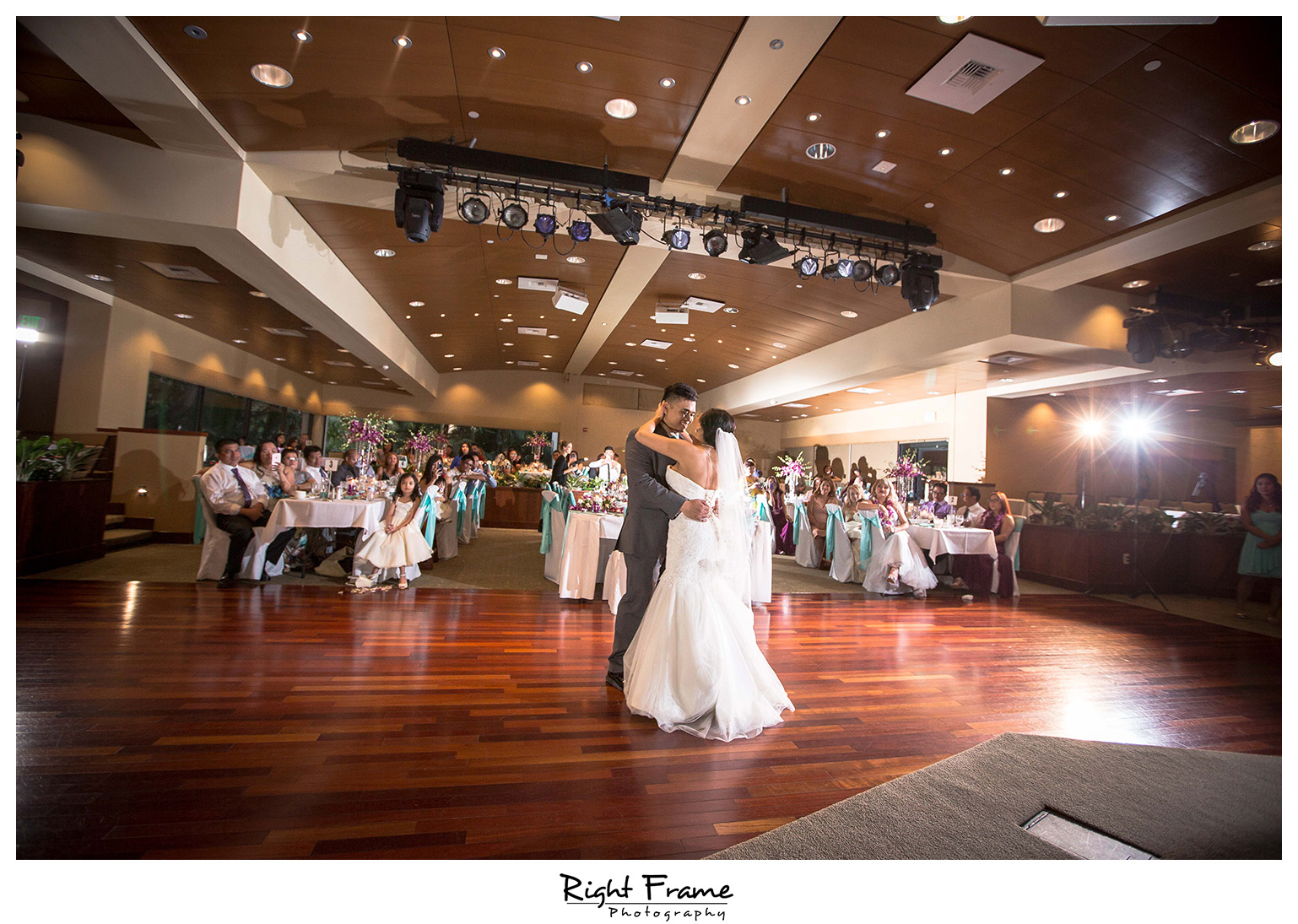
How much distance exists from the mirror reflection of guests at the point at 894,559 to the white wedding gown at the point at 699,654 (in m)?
4.05

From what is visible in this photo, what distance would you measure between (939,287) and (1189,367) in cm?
259

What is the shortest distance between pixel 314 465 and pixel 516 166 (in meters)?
5.39

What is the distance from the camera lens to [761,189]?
18.1 feet

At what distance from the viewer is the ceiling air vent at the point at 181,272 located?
21.3 feet

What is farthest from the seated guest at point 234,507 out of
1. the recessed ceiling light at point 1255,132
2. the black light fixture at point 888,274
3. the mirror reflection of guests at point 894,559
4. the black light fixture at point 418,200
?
the recessed ceiling light at point 1255,132

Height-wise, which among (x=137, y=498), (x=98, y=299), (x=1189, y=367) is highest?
(x=98, y=299)

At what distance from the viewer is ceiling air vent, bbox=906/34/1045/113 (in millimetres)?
3508

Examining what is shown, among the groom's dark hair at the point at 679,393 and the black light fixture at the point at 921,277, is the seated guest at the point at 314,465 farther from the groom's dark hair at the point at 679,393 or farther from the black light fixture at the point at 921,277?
the black light fixture at the point at 921,277

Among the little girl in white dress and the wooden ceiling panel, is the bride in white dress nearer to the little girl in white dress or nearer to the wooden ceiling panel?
the little girl in white dress

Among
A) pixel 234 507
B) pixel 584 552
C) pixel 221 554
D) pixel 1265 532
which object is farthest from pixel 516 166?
pixel 1265 532

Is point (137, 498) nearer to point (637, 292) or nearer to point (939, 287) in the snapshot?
point (637, 292)

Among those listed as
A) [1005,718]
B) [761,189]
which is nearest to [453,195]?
[761,189]

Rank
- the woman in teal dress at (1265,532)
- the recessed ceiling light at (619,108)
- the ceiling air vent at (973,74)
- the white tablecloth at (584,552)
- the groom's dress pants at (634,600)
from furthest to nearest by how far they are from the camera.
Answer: the white tablecloth at (584,552)
the recessed ceiling light at (619,108)
the ceiling air vent at (973,74)
the groom's dress pants at (634,600)
the woman in teal dress at (1265,532)
